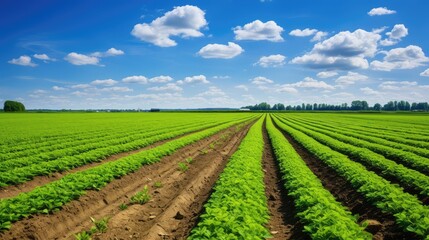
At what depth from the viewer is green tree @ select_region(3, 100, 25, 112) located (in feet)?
493

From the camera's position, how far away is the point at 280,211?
1002 cm

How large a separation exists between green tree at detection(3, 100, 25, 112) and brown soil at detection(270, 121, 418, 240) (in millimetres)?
172061

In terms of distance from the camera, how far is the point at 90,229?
8.42 m

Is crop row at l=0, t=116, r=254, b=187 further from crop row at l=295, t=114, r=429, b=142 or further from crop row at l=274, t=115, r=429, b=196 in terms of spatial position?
crop row at l=295, t=114, r=429, b=142

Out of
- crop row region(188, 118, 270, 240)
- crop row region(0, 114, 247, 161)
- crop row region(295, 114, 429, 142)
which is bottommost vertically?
crop row region(295, 114, 429, 142)

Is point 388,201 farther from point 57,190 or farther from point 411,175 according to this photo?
point 57,190

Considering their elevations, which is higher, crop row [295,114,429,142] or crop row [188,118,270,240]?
crop row [188,118,270,240]

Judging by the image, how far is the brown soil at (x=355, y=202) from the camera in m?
7.60

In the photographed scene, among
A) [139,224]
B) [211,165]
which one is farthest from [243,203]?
[211,165]

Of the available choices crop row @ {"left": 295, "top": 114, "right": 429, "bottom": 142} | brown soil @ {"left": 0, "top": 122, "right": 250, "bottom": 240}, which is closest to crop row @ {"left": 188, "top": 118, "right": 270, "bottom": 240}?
brown soil @ {"left": 0, "top": 122, "right": 250, "bottom": 240}

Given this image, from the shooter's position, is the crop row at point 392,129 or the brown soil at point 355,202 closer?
the brown soil at point 355,202

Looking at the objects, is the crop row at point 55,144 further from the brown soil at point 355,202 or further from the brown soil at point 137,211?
the brown soil at point 355,202

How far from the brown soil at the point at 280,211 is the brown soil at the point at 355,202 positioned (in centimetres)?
193

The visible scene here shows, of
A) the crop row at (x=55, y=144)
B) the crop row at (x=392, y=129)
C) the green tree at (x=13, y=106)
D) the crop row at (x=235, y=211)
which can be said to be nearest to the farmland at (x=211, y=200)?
the crop row at (x=235, y=211)
